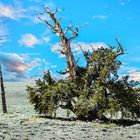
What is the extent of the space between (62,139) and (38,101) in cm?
1784

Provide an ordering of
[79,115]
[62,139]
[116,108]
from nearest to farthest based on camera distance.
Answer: [62,139]
[116,108]
[79,115]

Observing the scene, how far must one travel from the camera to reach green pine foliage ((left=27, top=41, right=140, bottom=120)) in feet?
131

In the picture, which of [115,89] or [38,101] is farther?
[38,101]

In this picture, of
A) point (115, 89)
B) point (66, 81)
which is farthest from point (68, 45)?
point (115, 89)

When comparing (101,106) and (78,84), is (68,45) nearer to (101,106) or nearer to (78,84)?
(78,84)

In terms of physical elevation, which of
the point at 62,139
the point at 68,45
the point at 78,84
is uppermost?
the point at 68,45

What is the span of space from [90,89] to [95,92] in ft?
1.96

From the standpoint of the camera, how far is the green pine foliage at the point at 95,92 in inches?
1566

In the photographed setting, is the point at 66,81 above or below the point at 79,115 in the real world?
above

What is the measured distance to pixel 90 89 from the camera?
40969 mm

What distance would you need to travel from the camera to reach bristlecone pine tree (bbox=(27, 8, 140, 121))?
3988 centimetres

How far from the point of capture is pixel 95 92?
40594mm

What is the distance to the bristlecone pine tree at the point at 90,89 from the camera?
39.9 metres

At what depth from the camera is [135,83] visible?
139ft
